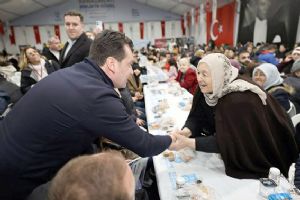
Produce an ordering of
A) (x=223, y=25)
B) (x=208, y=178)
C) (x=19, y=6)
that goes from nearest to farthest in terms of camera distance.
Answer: (x=208, y=178) → (x=223, y=25) → (x=19, y=6)

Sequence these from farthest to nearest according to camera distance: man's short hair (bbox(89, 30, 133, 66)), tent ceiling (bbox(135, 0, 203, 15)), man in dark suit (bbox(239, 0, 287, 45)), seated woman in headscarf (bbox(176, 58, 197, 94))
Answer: tent ceiling (bbox(135, 0, 203, 15)), man in dark suit (bbox(239, 0, 287, 45)), seated woman in headscarf (bbox(176, 58, 197, 94)), man's short hair (bbox(89, 30, 133, 66))

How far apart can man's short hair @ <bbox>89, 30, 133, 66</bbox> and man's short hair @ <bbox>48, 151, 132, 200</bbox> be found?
3.08 ft

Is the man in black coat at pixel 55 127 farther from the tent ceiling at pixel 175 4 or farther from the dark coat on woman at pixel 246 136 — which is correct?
the tent ceiling at pixel 175 4

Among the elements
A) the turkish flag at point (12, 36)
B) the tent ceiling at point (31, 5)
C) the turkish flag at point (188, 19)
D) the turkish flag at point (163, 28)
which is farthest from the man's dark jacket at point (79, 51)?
the turkish flag at point (12, 36)

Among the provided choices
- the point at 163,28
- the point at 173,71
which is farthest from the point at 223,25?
the point at 173,71

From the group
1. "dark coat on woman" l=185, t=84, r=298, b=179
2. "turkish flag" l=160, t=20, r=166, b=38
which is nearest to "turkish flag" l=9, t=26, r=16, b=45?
"turkish flag" l=160, t=20, r=166, b=38

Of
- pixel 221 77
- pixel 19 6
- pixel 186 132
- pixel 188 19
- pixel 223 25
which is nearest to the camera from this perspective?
pixel 221 77

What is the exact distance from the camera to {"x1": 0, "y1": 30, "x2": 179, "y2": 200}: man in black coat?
4.49 ft

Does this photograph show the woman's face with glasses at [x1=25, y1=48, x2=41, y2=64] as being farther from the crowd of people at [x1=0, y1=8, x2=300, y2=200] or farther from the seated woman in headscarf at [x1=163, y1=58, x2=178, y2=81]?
the seated woman in headscarf at [x1=163, y1=58, x2=178, y2=81]

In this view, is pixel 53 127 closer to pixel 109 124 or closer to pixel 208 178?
pixel 109 124

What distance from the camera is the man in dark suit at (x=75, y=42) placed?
10.3ft

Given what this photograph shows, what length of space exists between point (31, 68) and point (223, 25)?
10764 millimetres

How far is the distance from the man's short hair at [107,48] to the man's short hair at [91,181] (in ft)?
3.08

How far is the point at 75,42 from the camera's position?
318cm
